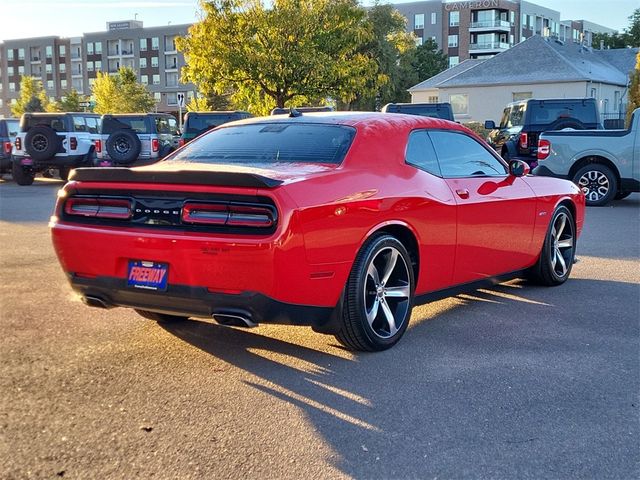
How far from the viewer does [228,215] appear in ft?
14.3

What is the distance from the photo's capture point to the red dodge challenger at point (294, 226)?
4.31 m

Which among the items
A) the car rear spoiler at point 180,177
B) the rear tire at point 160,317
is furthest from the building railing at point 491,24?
the car rear spoiler at point 180,177

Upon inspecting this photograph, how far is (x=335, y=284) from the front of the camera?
457 centimetres

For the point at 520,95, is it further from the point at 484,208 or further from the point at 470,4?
the point at 470,4

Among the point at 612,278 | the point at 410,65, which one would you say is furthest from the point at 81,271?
the point at 410,65

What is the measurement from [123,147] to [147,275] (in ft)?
57.3

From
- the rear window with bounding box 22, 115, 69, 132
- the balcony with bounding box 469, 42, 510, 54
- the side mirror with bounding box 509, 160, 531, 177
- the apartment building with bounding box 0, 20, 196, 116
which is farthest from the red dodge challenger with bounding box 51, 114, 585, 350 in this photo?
the apartment building with bounding box 0, 20, 196, 116

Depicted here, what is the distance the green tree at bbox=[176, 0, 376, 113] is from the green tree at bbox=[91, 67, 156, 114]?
3797 cm

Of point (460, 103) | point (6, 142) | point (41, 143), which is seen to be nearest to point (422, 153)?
point (41, 143)

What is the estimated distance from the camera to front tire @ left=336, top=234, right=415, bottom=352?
4.73 meters

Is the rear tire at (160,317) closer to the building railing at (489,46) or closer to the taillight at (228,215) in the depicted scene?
the taillight at (228,215)

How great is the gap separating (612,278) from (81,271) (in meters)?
5.24

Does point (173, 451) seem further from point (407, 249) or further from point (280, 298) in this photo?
point (407, 249)

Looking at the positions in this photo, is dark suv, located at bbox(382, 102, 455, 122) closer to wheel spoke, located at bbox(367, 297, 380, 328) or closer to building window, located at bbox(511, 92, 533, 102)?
wheel spoke, located at bbox(367, 297, 380, 328)
